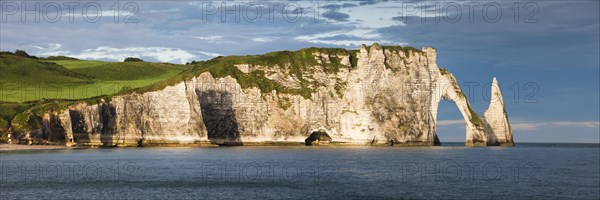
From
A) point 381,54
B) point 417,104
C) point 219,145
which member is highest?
point 381,54

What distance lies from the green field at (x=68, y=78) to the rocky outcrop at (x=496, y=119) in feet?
251

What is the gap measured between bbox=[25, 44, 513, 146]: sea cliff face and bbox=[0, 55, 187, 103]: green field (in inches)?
610

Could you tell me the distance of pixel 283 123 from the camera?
403 ft

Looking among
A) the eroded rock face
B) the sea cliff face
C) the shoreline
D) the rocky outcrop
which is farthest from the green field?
the rocky outcrop

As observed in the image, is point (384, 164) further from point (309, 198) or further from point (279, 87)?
point (279, 87)

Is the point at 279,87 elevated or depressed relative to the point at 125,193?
elevated

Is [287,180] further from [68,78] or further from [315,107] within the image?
[68,78]

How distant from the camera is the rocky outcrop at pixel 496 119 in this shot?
422ft

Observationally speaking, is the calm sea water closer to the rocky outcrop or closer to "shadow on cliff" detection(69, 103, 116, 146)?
"shadow on cliff" detection(69, 103, 116, 146)

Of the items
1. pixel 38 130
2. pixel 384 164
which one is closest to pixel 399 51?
pixel 384 164

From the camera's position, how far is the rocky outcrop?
128750mm

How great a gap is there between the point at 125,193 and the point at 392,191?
19.0 meters

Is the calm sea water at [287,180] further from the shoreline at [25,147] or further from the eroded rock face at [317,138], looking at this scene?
the eroded rock face at [317,138]

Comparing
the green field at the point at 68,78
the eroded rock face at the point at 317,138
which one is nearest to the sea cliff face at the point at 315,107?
the eroded rock face at the point at 317,138
